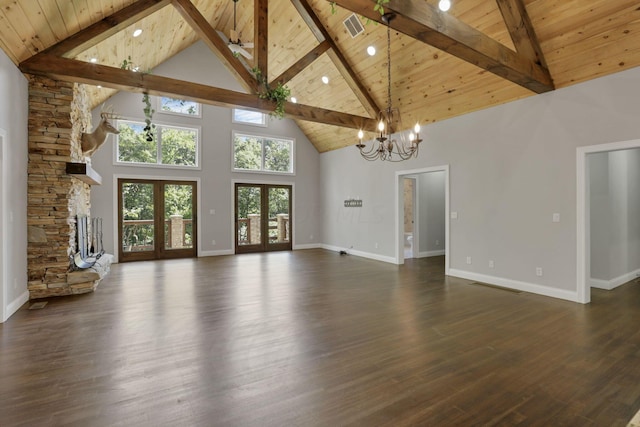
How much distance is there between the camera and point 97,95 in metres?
6.79

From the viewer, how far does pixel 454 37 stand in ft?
10.2

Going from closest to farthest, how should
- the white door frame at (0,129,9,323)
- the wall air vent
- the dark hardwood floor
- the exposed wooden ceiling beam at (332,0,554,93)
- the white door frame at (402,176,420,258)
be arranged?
the dark hardwood floor
the exposed wooden ceiling beam at (332,0,554,93)
the white door frame at (0,129,9,323)
the wall air vent
the white door frame at (402,176,420,258)

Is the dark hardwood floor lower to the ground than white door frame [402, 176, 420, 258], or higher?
lower

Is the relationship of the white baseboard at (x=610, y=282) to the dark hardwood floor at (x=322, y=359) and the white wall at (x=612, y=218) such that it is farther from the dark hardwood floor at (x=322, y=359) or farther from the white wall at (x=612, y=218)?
the dark hardwood floor at (x=322, y=359)

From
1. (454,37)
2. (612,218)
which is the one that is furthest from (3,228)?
(612,218)

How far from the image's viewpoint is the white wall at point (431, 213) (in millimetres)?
8242

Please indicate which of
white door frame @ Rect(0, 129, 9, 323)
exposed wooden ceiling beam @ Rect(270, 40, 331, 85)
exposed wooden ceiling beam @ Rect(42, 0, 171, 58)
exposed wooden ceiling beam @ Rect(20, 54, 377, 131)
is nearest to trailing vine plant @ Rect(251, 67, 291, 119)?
exposed wooden ceiling beam @ Rect(20, 54, 377, 131)

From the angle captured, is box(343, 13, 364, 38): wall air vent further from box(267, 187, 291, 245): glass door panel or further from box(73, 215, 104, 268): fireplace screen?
box(73, 215, 104, 268): fireplace screen

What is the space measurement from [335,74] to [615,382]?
665 centimetres

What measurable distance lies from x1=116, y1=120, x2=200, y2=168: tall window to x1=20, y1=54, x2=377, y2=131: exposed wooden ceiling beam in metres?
3.21

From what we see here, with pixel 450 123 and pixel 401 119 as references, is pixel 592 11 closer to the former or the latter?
pixel 450 123

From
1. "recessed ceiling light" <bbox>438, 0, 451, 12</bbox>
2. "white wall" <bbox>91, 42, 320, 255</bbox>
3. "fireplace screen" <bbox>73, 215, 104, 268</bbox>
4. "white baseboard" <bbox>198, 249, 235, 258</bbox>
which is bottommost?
"white baseboard" <bbox>198, 249, 235, 258</bbox>

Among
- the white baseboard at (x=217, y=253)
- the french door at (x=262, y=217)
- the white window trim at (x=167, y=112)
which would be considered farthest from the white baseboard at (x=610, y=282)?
the white window trim at (x=167, y=112)

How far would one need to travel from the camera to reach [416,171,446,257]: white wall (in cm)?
824
